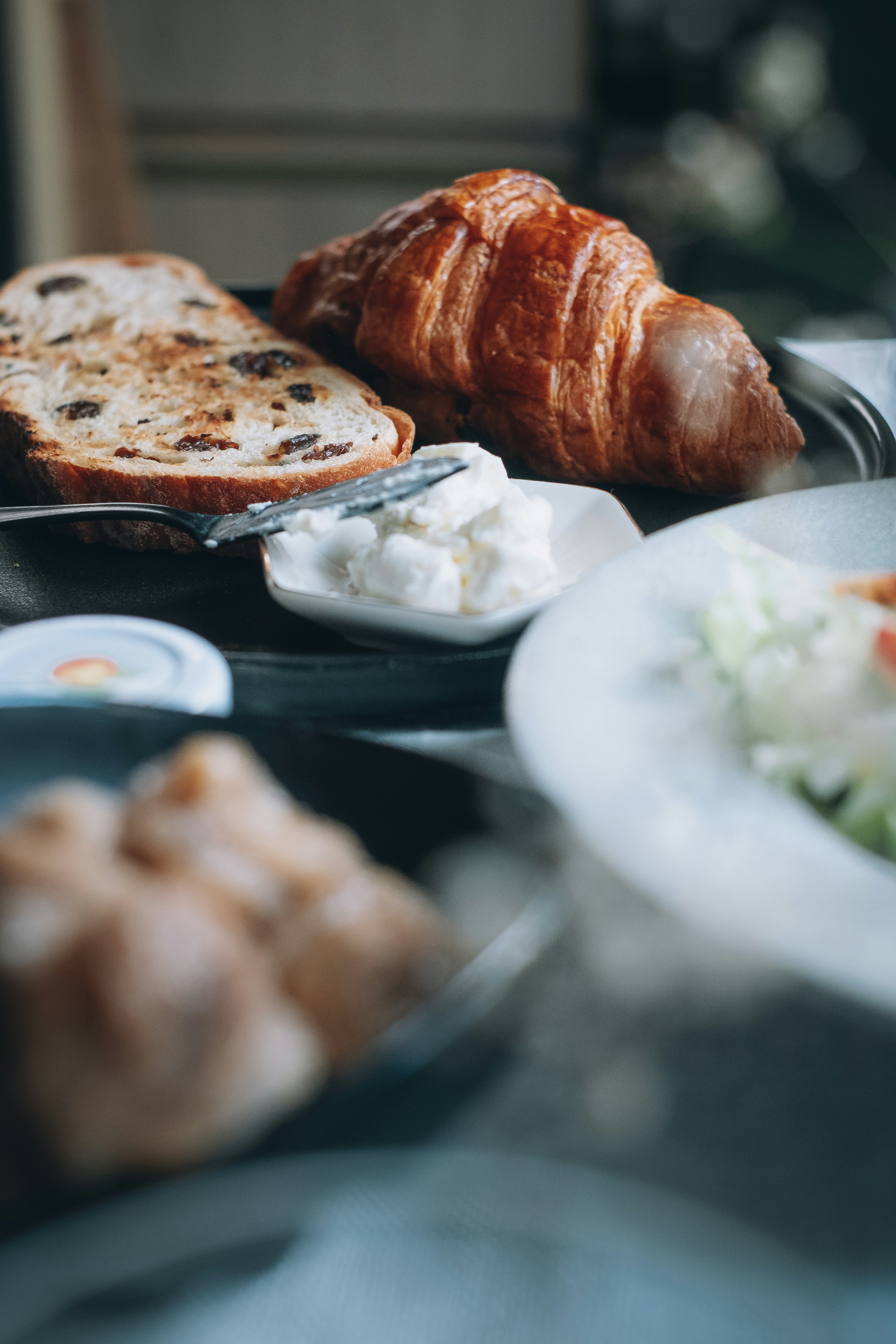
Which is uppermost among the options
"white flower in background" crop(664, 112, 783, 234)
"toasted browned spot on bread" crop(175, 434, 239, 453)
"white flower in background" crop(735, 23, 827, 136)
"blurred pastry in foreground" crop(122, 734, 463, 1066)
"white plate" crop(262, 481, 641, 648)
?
"white flower in background" crop(735, 23, 827, 136)

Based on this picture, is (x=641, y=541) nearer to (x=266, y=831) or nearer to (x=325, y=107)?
(x=266, y=831)

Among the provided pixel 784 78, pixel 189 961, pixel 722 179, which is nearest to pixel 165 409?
pixel 722 179

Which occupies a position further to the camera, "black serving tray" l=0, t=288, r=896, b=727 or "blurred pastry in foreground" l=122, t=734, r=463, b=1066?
"black serving tray" l=0, t=288, r=896, b=727

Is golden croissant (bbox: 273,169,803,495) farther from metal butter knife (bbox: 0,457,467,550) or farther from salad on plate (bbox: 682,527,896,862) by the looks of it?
salad on plate (bbox: 682,527,896,862)

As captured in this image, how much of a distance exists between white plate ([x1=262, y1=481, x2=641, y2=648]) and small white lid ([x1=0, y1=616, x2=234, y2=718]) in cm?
15

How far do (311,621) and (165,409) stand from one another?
2.10ft

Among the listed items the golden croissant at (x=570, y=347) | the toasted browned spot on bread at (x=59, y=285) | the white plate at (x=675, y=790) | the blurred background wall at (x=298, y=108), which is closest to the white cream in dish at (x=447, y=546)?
the white plate at (x=675, y=790)

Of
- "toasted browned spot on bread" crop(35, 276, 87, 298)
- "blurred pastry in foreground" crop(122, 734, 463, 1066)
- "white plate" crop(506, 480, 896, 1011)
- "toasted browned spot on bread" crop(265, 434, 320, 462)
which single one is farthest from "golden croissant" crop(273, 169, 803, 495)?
"blurred pastry in foreground" crop(122, 734, 463, 1066)

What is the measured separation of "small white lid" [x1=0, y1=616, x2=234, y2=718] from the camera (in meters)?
0.81

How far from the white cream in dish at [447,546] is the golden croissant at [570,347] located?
39 cm

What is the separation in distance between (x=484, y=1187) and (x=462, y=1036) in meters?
0.07

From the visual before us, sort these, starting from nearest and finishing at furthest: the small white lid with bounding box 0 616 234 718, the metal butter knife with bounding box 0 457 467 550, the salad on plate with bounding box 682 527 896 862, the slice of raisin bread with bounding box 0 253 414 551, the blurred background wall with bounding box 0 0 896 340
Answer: the salad on plate with bounding box 682 527 896 862 → the small white lid with bounding box 0 616 234 718 → the metal butter knife with bounding box 0 457 467 550 → the slice of raisin bread with bounding box 0 253 414 551 → the blurred background wall with bounding box 0 0 896 340

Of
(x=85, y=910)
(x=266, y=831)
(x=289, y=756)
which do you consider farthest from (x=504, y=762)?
(x=85, y=910)

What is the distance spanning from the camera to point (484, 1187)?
0.54 m
